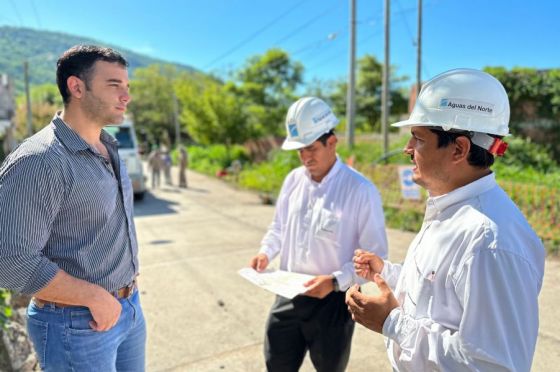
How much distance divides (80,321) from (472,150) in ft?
4.91

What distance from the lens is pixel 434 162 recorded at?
132 centimetres

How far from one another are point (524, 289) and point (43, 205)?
1.49m

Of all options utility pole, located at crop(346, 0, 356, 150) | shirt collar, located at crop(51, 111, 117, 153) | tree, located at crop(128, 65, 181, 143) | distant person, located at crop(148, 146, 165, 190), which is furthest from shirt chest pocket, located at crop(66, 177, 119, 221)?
tree, located at crop(128, 65, 181, 143)

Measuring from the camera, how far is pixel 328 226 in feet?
7.34

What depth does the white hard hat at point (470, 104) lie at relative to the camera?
1228mm

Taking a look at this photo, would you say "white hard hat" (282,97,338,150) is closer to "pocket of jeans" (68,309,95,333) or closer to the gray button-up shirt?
the gray button-up shirt

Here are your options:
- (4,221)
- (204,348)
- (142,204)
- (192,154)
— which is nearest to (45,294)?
(4,221)

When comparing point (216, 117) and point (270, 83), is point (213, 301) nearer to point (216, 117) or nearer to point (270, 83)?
point (216, 117)

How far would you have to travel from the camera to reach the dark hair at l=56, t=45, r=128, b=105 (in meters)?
1.58

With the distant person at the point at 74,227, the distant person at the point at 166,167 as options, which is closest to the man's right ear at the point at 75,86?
the distant person at the point at 74,227

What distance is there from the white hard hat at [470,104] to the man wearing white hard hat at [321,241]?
3.25ft

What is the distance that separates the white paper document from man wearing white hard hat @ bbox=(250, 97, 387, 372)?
65mm

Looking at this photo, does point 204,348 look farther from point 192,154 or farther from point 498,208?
point 192,154

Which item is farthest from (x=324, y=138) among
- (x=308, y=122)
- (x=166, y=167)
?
(x=166, y=167)
